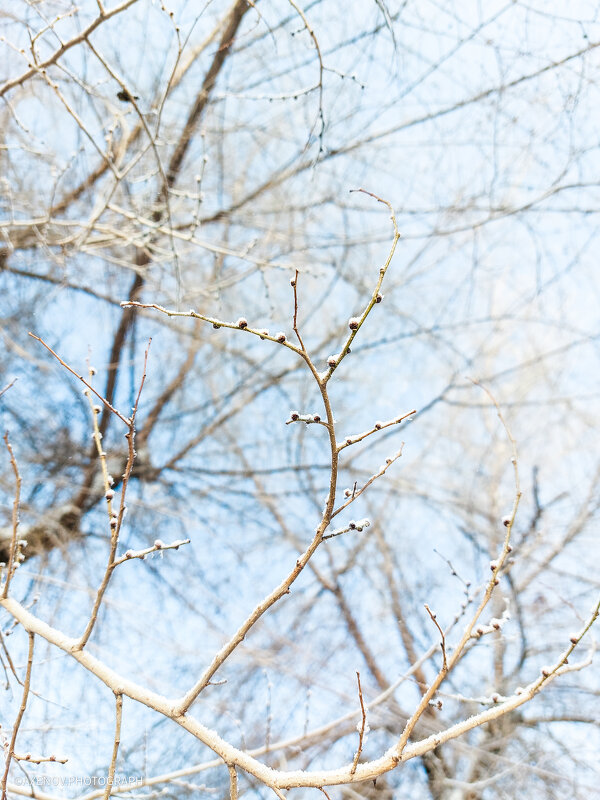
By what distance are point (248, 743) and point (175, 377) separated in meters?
1.59

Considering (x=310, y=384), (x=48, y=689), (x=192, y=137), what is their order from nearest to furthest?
(x=48, y=689), (x=192, y=137), (x=310, y=384)

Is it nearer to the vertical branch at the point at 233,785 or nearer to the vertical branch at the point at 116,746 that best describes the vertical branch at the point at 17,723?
the vertical branch at the point at 116,746

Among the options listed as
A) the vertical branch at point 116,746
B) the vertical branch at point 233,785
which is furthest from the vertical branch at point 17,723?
the vertical branch at point 233,785

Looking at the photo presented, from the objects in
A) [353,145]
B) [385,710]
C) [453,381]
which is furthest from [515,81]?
[385,710]

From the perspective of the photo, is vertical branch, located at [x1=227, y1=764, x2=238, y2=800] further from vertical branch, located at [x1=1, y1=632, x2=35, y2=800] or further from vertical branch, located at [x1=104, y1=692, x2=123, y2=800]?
vertical branch, located at [x1=1, y1=632, x2=35, y2=800]

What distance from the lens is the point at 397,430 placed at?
3.24 m

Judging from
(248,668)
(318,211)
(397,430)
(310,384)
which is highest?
(318,211)

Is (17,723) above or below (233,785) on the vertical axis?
above

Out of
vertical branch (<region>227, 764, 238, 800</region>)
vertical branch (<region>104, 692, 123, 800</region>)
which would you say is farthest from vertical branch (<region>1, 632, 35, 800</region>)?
vertical branch (<region>227, 764, 238, 800</region>)

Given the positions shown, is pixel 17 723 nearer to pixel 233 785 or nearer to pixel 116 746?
pixel 116 746

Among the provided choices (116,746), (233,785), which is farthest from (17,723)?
(233,785)

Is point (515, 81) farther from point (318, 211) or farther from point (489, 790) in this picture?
point (489, 790)

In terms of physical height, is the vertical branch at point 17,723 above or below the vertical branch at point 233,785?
above

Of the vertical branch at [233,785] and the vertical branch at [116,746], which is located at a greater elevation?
the vertical branch at [116,746]
